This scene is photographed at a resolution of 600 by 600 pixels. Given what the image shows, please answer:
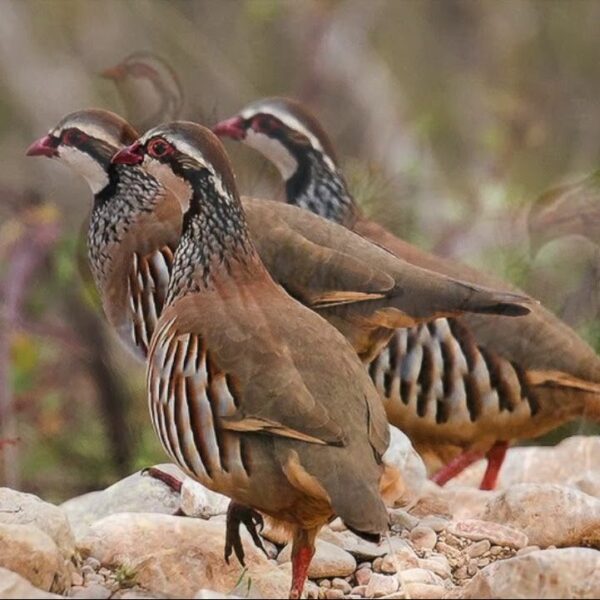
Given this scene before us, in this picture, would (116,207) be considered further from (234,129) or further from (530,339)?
(530,339)

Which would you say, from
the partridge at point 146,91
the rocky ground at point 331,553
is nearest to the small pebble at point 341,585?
the rocky ground at point 331,553

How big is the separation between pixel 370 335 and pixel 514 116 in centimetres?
780

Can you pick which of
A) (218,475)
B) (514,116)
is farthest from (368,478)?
(514,116)

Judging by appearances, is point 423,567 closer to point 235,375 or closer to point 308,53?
point 235,375

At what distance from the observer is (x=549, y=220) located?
752 centimetres

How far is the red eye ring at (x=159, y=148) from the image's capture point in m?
4.10

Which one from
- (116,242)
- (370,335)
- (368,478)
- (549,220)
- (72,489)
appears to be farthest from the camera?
(72,489)

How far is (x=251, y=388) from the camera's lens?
12.1 ft

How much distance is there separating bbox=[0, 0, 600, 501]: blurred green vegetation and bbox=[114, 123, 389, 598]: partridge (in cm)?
301

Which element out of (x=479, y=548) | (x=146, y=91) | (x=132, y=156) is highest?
(x=146, y=91)

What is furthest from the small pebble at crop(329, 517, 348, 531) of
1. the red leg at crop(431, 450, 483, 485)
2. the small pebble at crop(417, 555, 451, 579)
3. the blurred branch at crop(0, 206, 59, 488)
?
the blurred branch at crop(0, 206, 59, 488)

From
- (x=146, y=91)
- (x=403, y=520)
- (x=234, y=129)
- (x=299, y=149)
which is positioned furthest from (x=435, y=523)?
(x=146, y=91)

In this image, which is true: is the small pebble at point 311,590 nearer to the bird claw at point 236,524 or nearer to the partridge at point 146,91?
the bird claw at point 236,524

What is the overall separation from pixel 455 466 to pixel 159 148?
235cm
